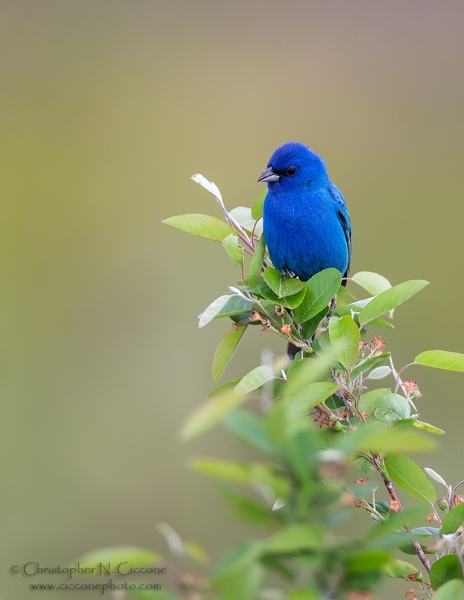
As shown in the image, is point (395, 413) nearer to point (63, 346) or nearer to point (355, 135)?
point (63, 346)

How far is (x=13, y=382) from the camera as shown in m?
5.16

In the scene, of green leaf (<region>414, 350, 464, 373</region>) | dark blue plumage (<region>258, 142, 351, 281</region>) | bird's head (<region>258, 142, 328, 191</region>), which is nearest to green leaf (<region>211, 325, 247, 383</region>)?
green leaf (<region>414, 350, 464, 373</region>)

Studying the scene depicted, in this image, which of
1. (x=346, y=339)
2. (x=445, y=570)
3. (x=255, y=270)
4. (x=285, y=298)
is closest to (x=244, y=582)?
(x=445, y=570)

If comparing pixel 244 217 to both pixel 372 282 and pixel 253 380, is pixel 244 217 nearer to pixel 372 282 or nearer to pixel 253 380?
pixel 372 282

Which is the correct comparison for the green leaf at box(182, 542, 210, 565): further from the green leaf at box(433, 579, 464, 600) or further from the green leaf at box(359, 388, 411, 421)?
the green leaf at box(359, 388, 411, 421)

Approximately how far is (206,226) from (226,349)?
351mm

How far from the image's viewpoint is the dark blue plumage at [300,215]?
3139mm

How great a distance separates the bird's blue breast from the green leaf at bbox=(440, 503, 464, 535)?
5.90ft

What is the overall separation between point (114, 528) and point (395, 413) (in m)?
3.27

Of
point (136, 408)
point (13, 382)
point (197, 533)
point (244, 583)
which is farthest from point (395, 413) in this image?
point (13, 382)

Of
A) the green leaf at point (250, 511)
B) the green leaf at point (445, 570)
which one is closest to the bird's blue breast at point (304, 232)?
the green leaf at point (445, 570)

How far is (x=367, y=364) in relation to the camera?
5.57 feet

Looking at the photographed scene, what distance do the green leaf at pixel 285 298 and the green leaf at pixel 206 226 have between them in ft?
0.67

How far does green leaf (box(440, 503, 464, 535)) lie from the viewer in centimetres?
129
